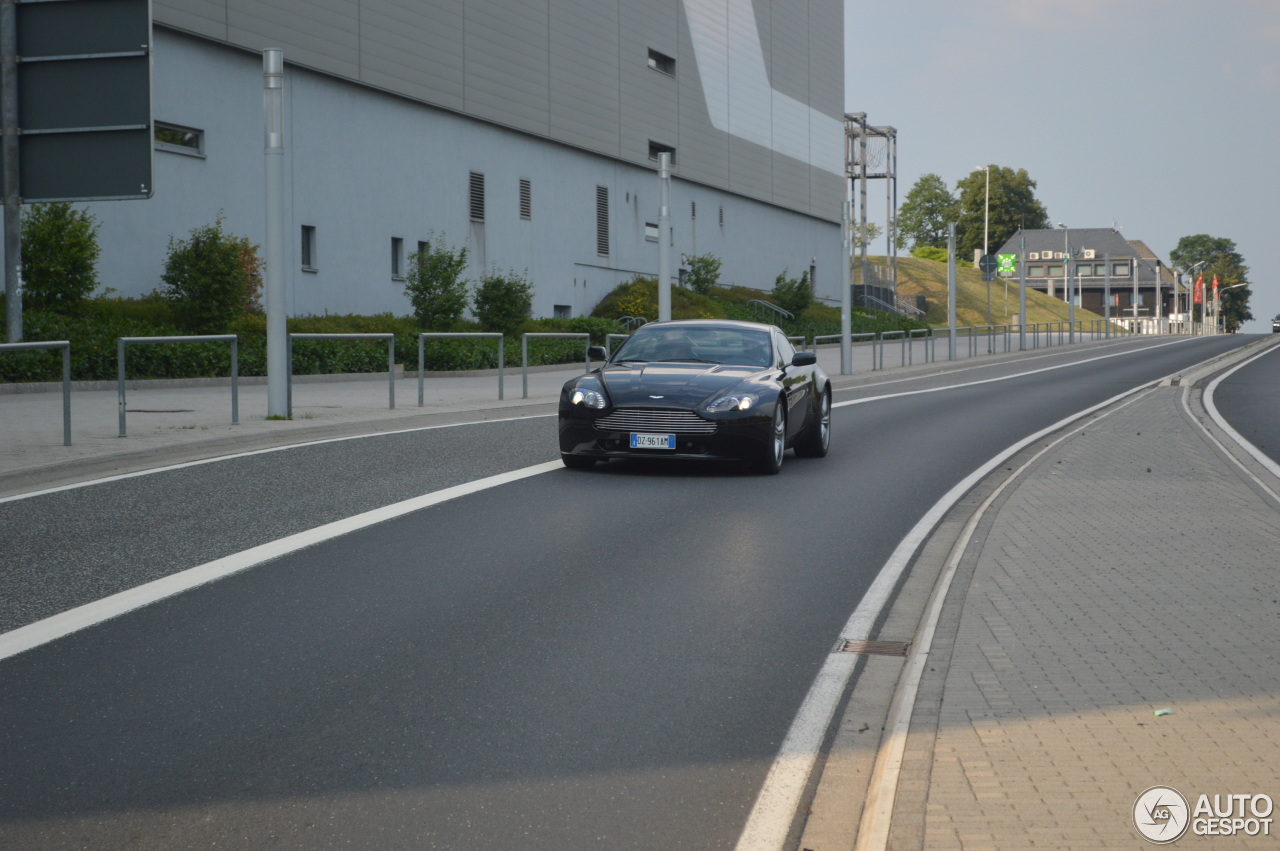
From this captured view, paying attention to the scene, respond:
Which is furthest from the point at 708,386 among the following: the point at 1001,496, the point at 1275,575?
the point at 1275,575

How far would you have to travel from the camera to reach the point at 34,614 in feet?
21.9

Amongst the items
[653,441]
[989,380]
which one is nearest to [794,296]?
[989,380]

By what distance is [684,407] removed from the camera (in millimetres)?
12023

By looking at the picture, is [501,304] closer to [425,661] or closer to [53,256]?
[53,256]

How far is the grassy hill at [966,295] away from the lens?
105875 millimetres

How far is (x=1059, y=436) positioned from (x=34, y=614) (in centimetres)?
1394

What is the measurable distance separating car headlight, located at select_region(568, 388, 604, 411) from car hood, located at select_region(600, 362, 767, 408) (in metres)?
0.12

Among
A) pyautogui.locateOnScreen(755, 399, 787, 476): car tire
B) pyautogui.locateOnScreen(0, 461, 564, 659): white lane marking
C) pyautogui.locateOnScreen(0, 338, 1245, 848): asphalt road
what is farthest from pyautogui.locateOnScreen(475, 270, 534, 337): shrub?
pyautogui.locateOnScreen(0, 461, 564, 659): white lane marking

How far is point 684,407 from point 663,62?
44.5 meters

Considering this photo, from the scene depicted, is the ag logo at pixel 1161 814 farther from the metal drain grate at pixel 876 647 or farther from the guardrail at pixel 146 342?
the guardrail at pixel 146 342

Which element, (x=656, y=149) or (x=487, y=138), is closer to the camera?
(x=487, y=138)

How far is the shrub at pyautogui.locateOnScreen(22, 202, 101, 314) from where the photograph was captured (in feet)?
Answer: 84.9

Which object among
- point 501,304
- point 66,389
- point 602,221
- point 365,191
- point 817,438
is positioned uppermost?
point 602,221

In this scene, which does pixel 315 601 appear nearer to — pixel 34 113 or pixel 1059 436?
pixel 34 113
